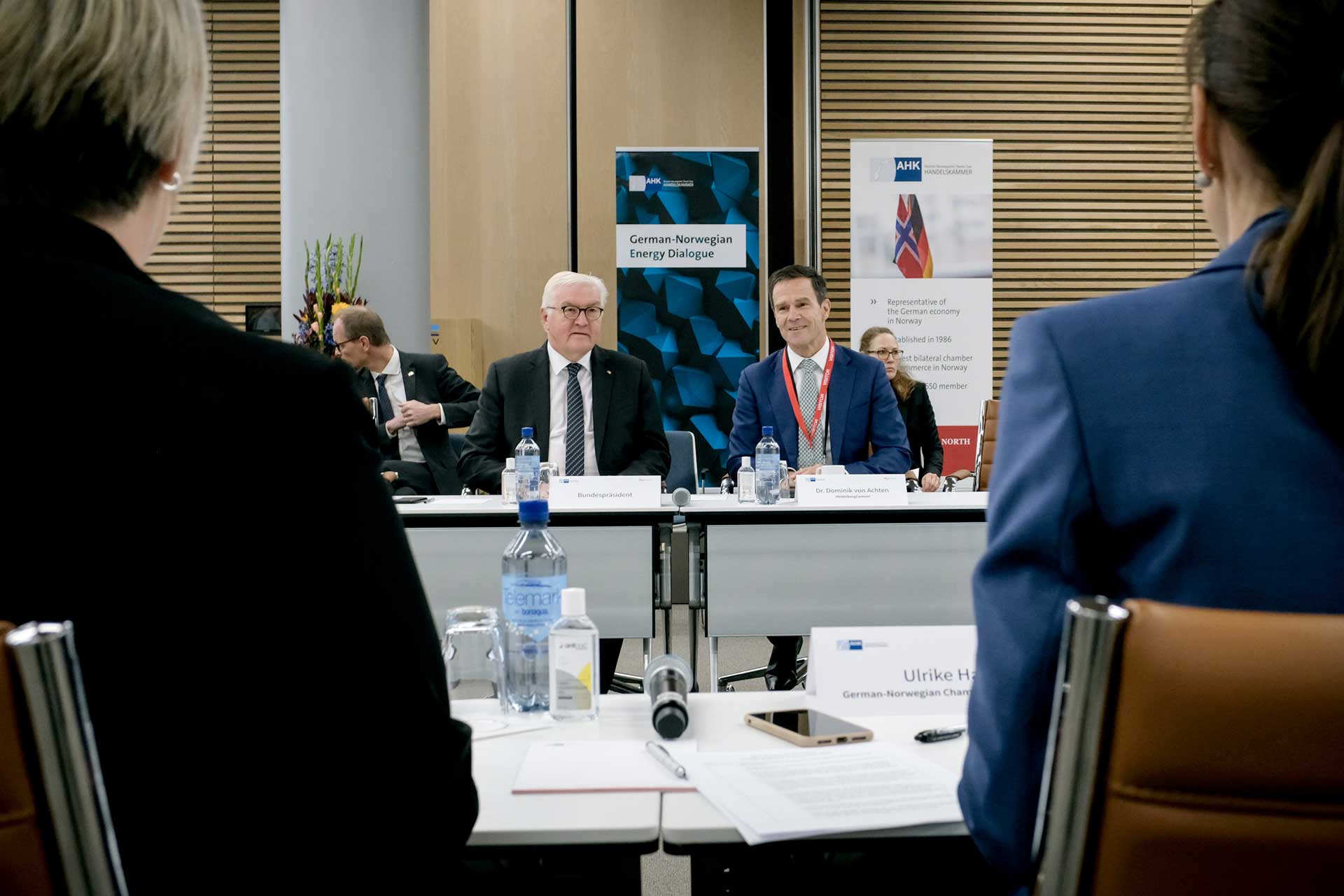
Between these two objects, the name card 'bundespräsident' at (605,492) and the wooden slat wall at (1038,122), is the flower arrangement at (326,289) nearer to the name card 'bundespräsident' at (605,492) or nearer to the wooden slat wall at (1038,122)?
the name card 'bundespräsident' at (605,492)

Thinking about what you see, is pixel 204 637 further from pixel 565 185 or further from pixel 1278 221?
pixel 565 185

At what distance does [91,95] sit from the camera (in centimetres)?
77

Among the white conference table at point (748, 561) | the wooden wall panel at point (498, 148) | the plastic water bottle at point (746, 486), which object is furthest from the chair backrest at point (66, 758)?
the wooden wall panel at point (498, 148)

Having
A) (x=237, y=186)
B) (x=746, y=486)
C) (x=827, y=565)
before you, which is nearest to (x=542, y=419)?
(x=746, y=486)

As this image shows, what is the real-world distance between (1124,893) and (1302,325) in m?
0.46

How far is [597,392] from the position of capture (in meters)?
4.38

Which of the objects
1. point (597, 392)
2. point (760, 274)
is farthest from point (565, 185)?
point (597, 392)

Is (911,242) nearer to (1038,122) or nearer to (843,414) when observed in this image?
(1038,122)

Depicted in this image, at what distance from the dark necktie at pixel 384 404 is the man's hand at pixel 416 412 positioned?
22 cm

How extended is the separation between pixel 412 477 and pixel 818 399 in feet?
6.91

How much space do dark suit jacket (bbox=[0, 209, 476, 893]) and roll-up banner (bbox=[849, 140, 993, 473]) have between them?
20.8 feet

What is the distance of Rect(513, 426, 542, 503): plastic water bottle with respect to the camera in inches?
147

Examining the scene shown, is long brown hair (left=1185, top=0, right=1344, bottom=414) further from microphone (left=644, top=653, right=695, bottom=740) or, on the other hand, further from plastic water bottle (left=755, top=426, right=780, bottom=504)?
plastic water bottle (left=755, top=426, right=780, bottom=504)

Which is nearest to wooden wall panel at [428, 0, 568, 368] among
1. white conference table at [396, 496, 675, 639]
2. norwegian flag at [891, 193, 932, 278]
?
norwegian flag at [891, 193, 932, 278]
